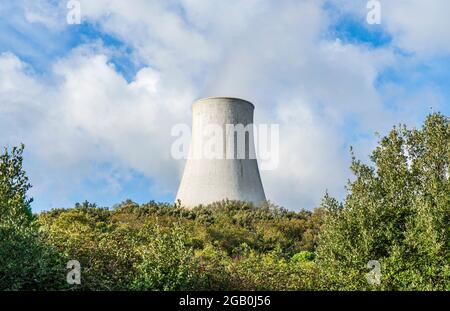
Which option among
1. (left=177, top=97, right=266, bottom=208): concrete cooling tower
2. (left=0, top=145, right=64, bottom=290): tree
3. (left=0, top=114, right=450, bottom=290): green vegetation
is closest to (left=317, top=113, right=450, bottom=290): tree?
(left=0, top=114, right=450, bottom=290): green vegetation

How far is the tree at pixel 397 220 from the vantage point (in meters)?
9.56

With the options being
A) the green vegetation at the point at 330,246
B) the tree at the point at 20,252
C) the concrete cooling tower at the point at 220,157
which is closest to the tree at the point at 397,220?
the green vegetation at the point at 330,246

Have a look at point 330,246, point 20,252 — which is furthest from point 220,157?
point 20,252

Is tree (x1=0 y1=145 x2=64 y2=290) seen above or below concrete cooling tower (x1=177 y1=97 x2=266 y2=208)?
below

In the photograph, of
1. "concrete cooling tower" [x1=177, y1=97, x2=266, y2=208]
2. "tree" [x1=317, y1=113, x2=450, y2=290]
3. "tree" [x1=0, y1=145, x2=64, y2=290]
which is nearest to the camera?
"tree" [x1=0, y1=145, x2=64, y2=290]

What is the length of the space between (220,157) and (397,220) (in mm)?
16885

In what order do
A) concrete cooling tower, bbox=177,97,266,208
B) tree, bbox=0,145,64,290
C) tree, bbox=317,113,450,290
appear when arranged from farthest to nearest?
concrete cooling tower, bbox=177,97,266,208, tree, bbox=317,113,450,290, tree, bbox=0,145,64,290

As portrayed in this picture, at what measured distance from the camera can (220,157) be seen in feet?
87.8

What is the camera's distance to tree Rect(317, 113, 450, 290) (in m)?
9.56

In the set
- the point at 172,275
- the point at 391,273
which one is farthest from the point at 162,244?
the point at 391,273

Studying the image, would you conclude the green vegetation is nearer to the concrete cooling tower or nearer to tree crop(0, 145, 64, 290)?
tree crop(0, 145, 64, 290)

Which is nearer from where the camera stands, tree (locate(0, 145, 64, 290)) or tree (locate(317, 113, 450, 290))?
tree (locate(0, 145, 64, 290))

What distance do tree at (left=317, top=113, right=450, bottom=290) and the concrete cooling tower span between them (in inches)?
620
